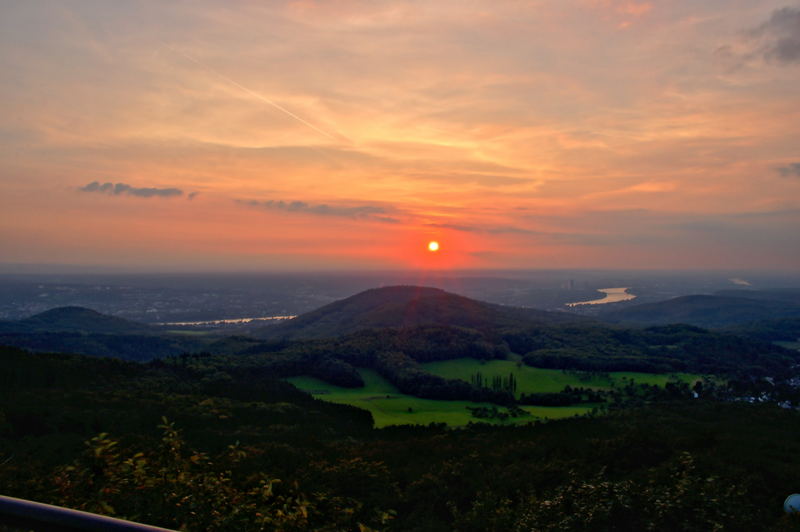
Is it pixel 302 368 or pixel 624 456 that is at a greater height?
pixel 624 456

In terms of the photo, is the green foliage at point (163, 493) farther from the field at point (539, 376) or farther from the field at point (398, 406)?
the field at point (539, 376)

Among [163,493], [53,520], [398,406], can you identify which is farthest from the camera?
[398,406]

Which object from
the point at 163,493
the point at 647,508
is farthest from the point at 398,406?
the point at 163,493

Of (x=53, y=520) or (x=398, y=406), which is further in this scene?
(x=398, y=406)

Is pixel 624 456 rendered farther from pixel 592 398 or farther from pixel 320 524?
pixel 592 398

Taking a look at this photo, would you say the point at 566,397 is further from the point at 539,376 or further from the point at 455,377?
the point at 455,377

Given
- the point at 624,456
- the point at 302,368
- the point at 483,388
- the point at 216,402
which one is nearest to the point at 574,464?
the point at 624,456
